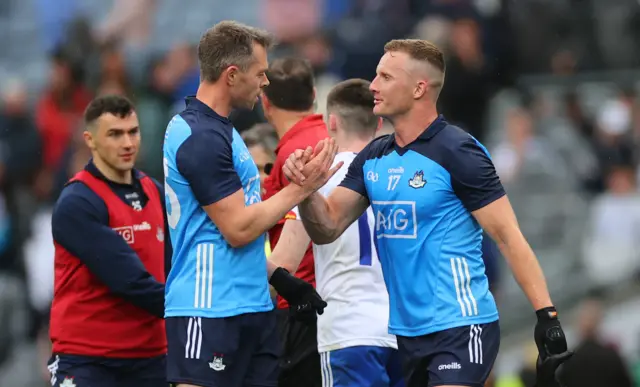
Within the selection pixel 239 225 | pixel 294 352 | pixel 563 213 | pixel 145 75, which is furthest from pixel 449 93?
pixel 239 225

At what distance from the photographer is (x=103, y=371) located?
8094 mm

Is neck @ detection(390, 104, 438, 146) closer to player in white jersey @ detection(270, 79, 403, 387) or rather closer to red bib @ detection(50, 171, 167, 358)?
player in white jersey @ detection(270, 79, 403, 387)

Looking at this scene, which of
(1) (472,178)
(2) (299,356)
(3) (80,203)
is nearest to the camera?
(1) (472,178)

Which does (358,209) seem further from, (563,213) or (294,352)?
(563,213)

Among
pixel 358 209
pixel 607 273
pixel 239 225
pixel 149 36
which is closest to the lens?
pixel 239 225

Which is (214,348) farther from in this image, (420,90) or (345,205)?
(420,90)

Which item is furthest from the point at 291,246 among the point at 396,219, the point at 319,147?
the point at 319,147

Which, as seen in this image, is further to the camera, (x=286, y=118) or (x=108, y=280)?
(x=286, y=118)

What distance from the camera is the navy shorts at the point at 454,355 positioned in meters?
6.94

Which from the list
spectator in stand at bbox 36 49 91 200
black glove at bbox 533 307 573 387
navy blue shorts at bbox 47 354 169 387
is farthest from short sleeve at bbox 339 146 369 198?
spectator in stand at bbox 36 49 91 200

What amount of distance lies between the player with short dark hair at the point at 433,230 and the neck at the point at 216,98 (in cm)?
45

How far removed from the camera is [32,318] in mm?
14664

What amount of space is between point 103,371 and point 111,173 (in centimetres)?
119

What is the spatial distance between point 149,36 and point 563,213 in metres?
6.45
